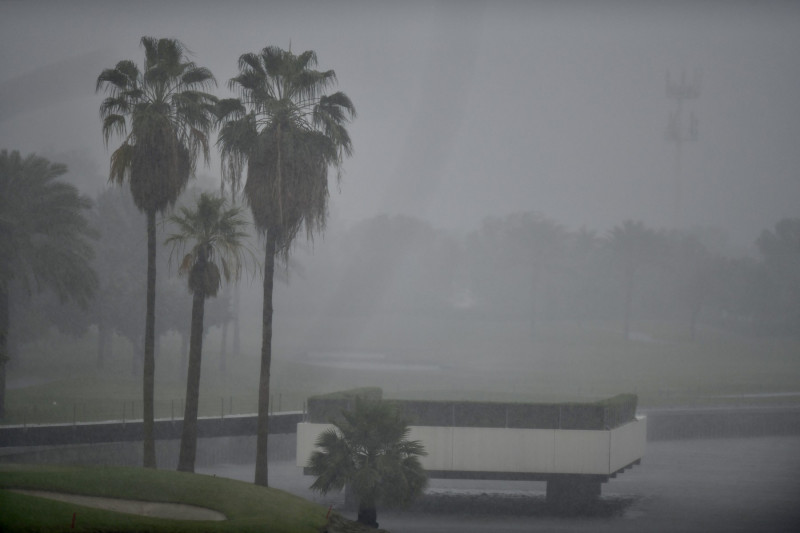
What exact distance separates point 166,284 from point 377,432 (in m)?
65.3

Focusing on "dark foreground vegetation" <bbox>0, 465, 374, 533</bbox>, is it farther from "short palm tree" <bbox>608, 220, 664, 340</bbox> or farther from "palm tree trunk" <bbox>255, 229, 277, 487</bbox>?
"short palm tree" <bbox>608, 220, 664, 340</bbox>

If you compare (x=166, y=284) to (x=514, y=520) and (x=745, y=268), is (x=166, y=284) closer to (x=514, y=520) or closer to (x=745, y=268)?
(x=514, y=520)

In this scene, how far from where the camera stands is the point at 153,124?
1576 inches

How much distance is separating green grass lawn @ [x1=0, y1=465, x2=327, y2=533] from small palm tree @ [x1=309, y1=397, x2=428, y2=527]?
5.87ft

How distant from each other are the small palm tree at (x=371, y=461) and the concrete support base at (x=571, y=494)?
40.4ft

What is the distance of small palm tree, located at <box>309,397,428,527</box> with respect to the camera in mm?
36375

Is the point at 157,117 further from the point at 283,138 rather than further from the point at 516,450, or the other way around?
the point at 516,450

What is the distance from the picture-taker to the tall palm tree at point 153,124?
40388 mm

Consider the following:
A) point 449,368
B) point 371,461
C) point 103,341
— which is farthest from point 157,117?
point 449,368

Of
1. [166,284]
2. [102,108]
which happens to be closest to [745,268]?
[166,284]

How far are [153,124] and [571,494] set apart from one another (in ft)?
86.8

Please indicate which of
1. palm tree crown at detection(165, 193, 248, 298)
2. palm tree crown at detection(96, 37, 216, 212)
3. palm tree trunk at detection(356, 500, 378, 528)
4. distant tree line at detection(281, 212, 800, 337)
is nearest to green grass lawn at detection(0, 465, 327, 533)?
palm tree trunk at detection(356, 500, 378, 528)

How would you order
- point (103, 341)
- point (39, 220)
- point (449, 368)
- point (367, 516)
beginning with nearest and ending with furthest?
point (367, 516), point (39, 220), point (103, 341), point (449, 368)

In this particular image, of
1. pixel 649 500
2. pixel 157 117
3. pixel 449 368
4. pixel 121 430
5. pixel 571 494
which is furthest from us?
pixel 449 368
